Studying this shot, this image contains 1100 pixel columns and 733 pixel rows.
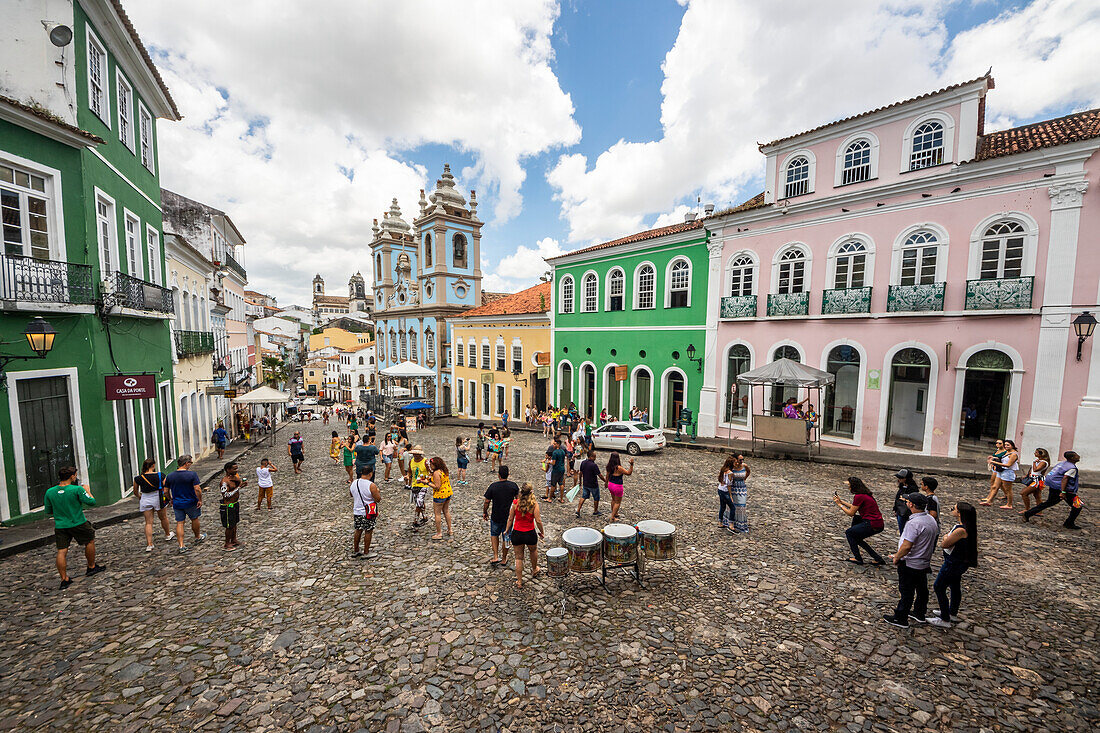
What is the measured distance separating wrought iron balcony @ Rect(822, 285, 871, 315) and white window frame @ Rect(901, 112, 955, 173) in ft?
13.9

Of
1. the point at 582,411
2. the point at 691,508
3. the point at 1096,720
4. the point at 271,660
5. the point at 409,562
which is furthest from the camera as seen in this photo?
the point at 582,411

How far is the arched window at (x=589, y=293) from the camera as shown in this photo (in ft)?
79.9

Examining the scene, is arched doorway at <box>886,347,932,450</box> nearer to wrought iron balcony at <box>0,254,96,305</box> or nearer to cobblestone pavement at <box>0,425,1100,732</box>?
cobblestone pavement at <box>0,425,1100,732</box>

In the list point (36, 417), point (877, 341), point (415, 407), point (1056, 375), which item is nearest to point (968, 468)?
point (1056, 375)

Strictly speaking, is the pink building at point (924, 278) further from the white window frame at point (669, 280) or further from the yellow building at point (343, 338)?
the yellow building at point (343, 338)

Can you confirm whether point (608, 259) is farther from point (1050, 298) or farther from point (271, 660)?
point (271, 660)

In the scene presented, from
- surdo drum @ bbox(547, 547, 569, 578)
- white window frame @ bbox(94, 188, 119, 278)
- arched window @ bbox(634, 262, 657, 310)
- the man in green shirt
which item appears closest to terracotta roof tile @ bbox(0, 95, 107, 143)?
white window frame @ bbox(94, 188, 119, 278)

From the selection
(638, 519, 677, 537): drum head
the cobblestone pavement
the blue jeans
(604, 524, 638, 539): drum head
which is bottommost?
the cobblestone pavement

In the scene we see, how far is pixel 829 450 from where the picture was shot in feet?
52.1

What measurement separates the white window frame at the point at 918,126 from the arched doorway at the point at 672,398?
1143cm

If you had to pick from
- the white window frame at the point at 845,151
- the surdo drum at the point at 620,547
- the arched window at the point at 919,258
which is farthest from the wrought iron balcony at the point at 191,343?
the arched window at the point at 919,258

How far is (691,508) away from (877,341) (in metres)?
10.8

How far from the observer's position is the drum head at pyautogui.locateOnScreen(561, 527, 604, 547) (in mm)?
6242

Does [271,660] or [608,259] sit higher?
[608,259]
